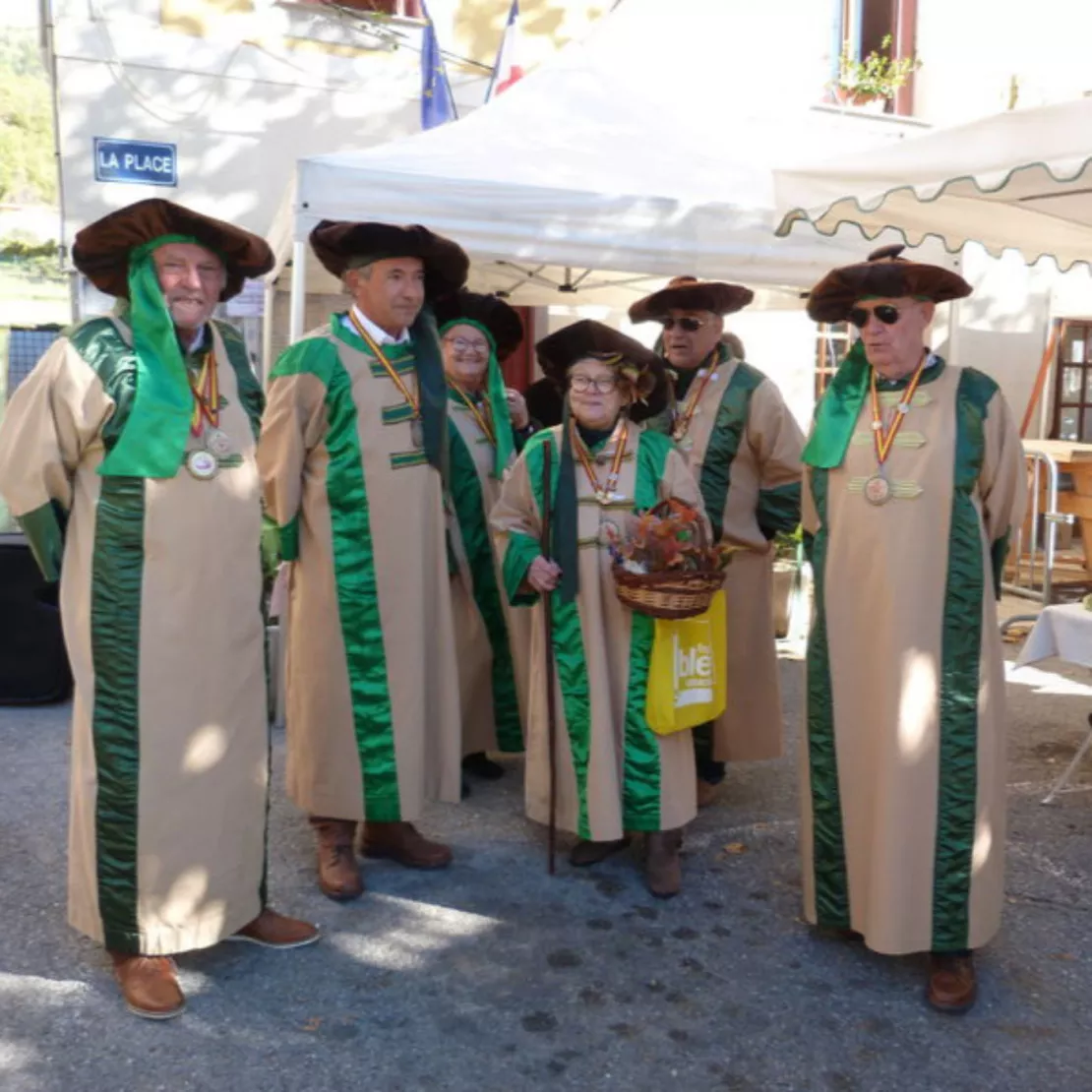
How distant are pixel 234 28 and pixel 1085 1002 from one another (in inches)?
292

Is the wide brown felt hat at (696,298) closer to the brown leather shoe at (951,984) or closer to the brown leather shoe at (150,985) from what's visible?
the brown leather shoe at (951,984)

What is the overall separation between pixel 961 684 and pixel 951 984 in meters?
0.79

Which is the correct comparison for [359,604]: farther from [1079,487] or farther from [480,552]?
[1079,487]

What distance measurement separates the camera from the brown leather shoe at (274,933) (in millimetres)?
3484

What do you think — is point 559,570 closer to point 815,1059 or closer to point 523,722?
point 523,722

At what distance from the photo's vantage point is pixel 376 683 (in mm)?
3855

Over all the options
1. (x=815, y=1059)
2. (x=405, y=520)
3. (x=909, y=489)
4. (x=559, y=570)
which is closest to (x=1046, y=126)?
(x=909, y=489)

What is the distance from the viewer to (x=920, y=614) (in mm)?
3209

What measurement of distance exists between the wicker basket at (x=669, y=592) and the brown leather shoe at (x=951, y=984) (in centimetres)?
115

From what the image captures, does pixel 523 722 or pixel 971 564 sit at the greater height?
pixel 971 564

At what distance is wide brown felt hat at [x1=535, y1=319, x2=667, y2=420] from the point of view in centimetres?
385

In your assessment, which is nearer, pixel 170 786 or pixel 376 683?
pixel 170 786

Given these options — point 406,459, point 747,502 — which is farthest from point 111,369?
point 747,502

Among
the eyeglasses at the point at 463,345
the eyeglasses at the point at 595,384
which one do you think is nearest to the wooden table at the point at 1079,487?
the eyeglasses at the point at 463,345
